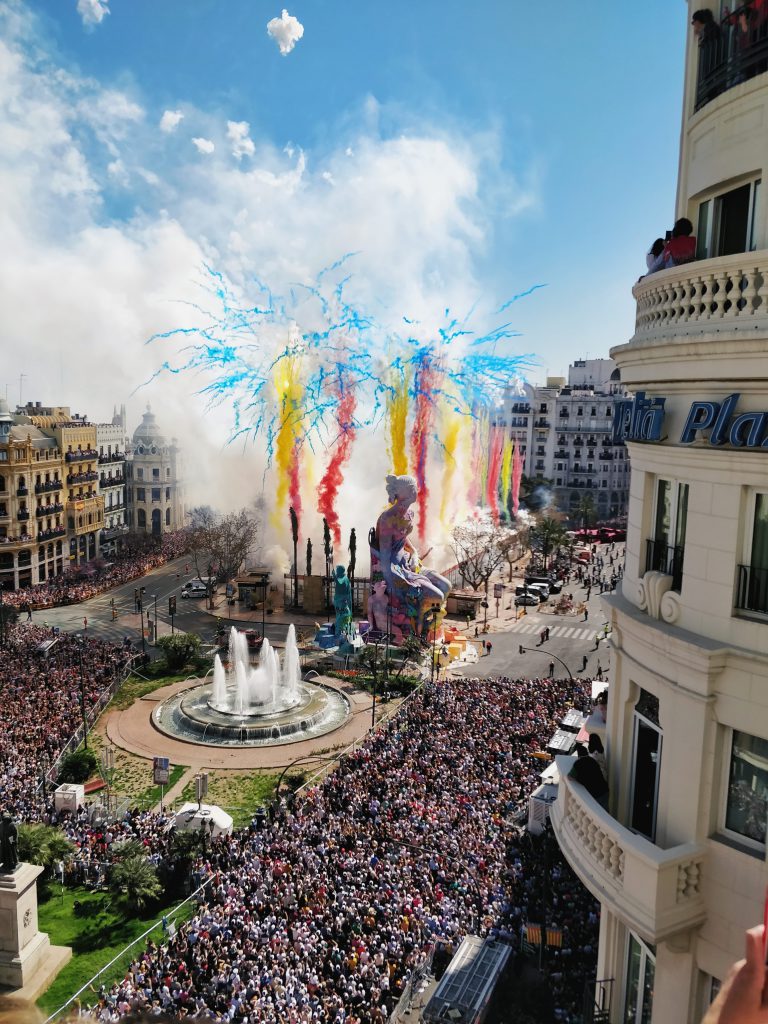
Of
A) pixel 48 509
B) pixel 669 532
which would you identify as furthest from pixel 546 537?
pixel 669 532

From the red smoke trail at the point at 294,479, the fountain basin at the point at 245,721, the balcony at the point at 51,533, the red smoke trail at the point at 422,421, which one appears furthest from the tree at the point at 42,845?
the balcony at the point at 51,533

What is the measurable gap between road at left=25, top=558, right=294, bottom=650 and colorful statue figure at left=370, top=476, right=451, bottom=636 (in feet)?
29.9

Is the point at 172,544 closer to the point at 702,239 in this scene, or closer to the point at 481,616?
the point at 481,616

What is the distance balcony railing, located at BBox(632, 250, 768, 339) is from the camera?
31.7 feet

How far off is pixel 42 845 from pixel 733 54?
85.0ft

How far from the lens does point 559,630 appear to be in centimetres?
5706

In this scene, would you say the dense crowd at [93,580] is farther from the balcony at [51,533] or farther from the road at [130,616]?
the balcony at [51,533]

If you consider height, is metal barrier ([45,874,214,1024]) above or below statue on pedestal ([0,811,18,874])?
below

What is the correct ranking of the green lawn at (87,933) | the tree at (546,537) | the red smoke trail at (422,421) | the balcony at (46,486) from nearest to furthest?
the green lawn at (87,933) < the red smoke trail at (422,421) < the balcony at (46,486) < the tree at (546,537)

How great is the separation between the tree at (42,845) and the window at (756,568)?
22.1 metres

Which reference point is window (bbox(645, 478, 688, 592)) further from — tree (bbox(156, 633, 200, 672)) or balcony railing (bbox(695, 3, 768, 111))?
tree (bbox(156, 633, 200, 672))

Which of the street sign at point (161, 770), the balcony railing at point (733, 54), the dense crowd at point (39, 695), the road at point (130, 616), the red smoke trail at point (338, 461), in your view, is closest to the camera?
the balcony railing at point (733, 54)

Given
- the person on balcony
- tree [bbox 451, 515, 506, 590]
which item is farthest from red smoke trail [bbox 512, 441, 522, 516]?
the person on balcony

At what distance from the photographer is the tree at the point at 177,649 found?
45125 millimetres
